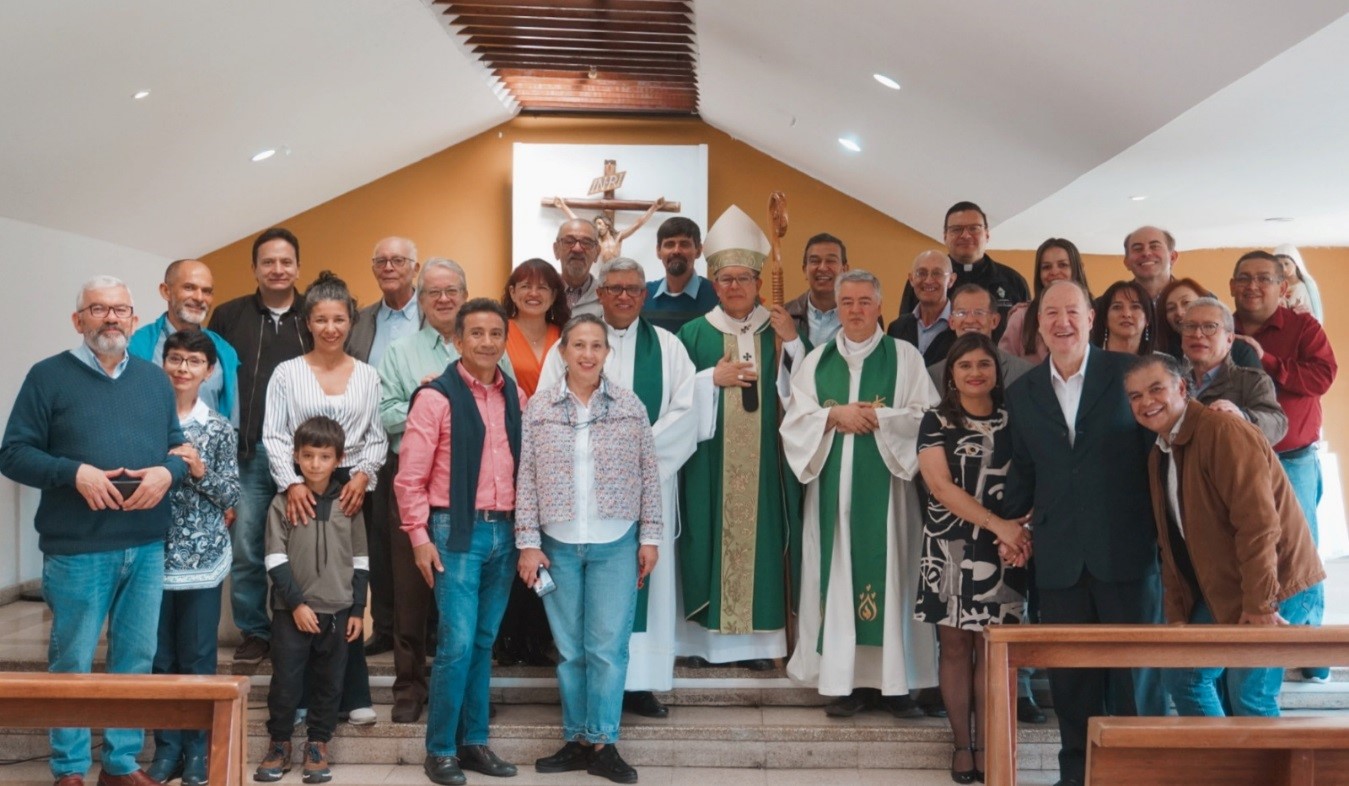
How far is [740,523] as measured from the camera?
4.26 metres

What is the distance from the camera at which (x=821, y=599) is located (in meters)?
4.11

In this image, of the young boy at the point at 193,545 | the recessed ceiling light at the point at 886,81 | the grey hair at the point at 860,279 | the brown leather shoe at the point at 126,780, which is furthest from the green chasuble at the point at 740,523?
the recessed ceiling light at the point at 886,81

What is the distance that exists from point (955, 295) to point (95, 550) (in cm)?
279

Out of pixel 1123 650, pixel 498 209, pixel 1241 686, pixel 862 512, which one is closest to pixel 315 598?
pixel 862 512

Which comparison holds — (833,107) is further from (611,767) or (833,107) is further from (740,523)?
→ (611,767)

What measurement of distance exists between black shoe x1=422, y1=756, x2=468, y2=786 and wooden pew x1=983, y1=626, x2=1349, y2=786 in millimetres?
1671

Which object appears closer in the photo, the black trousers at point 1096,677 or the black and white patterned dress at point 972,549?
the black trousers at point 1096,677

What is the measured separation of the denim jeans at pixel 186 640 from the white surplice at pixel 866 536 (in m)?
1.90

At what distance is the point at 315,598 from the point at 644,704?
1.17 m

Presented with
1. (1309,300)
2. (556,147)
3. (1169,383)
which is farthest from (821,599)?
(556,147)

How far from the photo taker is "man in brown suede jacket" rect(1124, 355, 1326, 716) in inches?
122

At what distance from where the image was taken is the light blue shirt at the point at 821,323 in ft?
15.0

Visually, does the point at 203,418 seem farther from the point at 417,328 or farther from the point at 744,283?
the point at 744,283

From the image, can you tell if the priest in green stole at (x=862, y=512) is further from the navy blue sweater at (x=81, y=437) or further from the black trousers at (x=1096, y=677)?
the navy blue sweater at (x=81, y=437)
